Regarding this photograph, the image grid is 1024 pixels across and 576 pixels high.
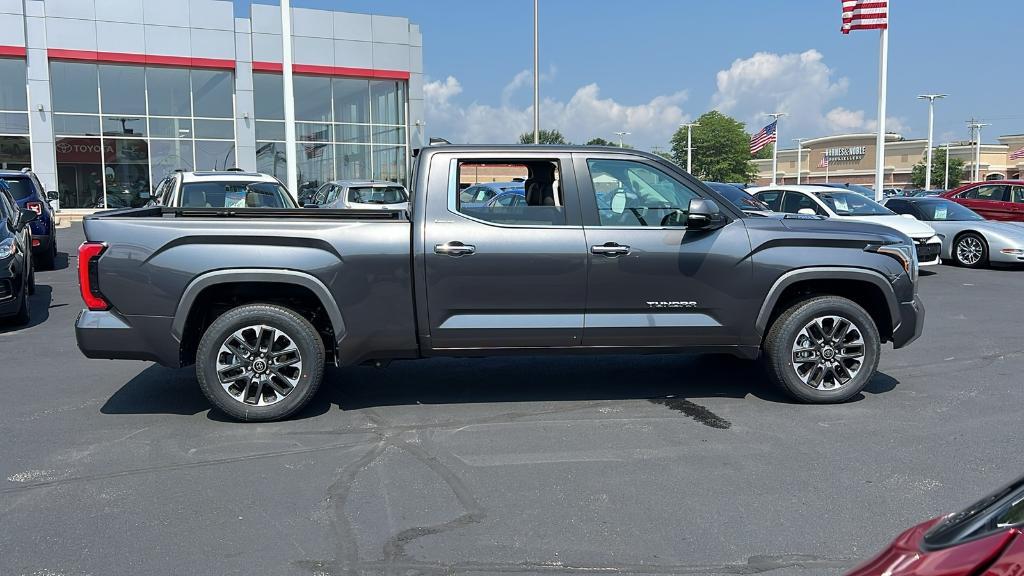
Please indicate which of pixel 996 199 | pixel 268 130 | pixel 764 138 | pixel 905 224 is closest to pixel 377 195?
pixel 905 224

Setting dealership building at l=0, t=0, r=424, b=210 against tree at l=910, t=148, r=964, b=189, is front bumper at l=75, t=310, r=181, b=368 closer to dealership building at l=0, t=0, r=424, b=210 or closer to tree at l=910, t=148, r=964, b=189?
dealership building at l=0, t=0, r=424, b=210

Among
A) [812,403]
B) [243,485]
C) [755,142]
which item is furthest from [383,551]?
[755,142]

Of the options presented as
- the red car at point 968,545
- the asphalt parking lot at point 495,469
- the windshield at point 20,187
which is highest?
the windshield at point 20,187

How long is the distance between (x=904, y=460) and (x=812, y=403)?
4.12ft

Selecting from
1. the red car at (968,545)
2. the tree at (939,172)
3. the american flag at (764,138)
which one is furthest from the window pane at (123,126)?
the tree at (939,172)

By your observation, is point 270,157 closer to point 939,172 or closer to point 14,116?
point 14,116

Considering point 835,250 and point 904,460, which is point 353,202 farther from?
point 904,460

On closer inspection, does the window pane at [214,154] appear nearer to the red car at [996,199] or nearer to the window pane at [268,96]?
the window pane at [268,96]

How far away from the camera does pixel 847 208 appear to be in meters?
15.7

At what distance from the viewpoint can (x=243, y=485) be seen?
15.4 feet

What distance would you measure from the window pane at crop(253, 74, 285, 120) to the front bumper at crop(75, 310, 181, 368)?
2841 cm

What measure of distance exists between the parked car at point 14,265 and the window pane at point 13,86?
22260 mm

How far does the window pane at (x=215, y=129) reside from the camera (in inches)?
1265

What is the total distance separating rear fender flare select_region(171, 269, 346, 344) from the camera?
561cm
